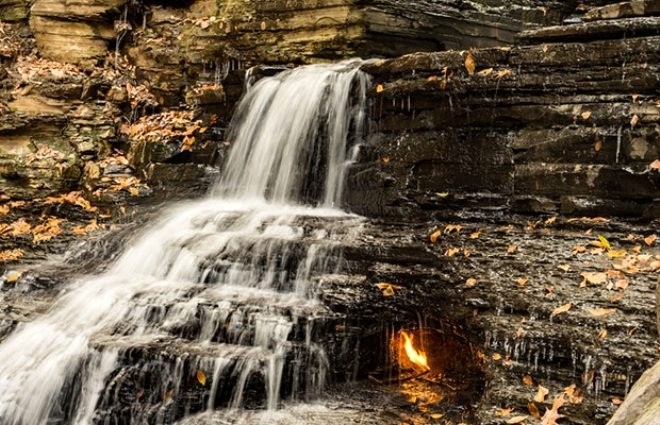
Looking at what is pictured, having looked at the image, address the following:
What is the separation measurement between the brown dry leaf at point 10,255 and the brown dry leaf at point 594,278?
750cm

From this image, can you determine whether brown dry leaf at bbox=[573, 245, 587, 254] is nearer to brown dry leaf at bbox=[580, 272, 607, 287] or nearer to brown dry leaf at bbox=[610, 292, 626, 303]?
brown dry leaf at bbox=[580, 272, 607, 287]

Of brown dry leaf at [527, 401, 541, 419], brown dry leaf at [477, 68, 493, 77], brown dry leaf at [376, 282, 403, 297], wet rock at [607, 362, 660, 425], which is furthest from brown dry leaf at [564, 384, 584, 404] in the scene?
brown dry leaf at [477, 68, 493, 77]

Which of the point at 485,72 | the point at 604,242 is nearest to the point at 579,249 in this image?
the point at 604,242

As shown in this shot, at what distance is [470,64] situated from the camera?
7180 mm

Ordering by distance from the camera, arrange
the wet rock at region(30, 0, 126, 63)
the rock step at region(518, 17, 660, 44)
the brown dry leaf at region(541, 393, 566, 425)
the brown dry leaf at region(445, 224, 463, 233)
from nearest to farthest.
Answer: the brown dry leaf at region(541, 393, 566, 425), the rock step at region(518, 17, 660, 44), the brown dry leaf at region(445, 224, 463, 233), the wet rock at region(30, 0, 126, 63)

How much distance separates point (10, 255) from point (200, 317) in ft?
13.8

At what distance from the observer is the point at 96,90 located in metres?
11.3

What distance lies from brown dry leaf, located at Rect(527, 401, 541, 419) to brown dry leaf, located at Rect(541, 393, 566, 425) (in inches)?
2.2

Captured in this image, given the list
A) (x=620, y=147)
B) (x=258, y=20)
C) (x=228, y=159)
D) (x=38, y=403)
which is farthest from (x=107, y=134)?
(x=620, y=147)

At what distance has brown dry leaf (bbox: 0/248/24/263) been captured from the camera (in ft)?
27.3

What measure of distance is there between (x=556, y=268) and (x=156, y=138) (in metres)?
7.63

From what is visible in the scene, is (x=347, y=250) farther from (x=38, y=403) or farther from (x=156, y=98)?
(x=156, y=98)

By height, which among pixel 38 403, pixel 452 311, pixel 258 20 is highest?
pixel 258 20

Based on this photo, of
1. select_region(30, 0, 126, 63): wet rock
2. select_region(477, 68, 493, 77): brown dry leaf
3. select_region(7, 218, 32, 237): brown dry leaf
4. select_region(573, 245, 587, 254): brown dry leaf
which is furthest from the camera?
select_region(30, 0, 126, 63): wet rock
